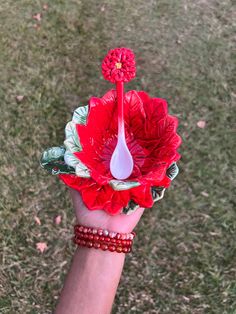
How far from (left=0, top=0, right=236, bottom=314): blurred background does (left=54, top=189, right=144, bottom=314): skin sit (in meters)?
0.89

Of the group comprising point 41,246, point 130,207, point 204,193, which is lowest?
point 41,246

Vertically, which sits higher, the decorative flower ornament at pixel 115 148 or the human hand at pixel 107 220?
the decorative flower ornament at pixel 115 148

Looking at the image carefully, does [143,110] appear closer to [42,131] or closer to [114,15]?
[42,131]

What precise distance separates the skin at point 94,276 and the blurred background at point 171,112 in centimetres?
89

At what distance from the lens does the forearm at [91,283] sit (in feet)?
4.18

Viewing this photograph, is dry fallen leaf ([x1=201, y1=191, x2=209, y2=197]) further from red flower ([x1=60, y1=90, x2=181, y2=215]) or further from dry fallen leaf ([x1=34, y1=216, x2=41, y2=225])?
red flower ([x1=60, y1=90, x2=181, y2=215])

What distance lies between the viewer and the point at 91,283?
1.31 metres

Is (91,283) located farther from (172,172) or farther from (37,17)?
(37,17)

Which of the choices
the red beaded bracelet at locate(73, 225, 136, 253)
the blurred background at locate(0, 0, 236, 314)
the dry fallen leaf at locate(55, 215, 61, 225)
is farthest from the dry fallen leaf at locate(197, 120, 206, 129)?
the red beaded bracelet at locate(73, 225, 136, 253)

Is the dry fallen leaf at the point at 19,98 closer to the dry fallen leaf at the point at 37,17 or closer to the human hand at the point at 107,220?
the dry fallen leaf at the point at 37,17

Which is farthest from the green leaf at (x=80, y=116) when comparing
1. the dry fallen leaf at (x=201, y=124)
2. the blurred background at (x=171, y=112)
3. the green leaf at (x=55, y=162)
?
the dry fallen leaf at (x=201, y=124)

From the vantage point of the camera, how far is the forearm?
1.27m

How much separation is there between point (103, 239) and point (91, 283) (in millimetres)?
135

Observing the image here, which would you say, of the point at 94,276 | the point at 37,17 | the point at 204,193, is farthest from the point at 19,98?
the point at 94,276
